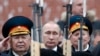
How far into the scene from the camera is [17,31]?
10.6 m

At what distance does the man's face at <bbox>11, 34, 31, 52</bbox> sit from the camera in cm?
1052

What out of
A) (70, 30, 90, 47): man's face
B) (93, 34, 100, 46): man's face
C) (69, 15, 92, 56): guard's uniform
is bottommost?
(93, 34, 100, 46): man's face

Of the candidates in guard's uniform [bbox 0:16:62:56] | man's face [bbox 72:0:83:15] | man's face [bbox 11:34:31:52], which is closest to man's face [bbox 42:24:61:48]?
guard's uniform [bbox 0:16:62:56]

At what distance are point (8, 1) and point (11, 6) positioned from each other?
7.2 inches

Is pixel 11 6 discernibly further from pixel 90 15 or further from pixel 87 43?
pixel 87 43

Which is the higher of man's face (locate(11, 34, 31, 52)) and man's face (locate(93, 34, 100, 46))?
man's face (locate(11, 34, 31, 52))

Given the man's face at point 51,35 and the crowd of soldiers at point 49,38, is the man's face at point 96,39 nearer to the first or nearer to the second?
the crowd of soldiers at point 49,38

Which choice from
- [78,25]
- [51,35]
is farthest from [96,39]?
[51,35]

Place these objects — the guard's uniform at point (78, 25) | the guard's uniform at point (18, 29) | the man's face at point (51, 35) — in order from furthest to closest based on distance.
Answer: the guard's uniform at point (78, 25) → the man's face at point (51, 35) → the guard's uniform at point (18, 29)

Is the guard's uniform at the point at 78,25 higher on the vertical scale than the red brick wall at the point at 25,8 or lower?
higher

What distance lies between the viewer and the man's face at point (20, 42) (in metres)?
10.5

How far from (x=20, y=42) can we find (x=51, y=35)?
2.74 feet

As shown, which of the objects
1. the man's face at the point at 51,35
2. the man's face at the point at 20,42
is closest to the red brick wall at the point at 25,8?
the man's face at the point at 51,35

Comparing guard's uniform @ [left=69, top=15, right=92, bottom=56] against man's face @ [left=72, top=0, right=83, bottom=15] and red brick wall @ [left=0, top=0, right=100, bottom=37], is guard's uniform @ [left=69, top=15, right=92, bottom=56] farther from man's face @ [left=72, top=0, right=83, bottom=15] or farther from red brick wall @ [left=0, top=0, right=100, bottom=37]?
red brick wall @ [left=0, top=0, right=100, bottom=37]
